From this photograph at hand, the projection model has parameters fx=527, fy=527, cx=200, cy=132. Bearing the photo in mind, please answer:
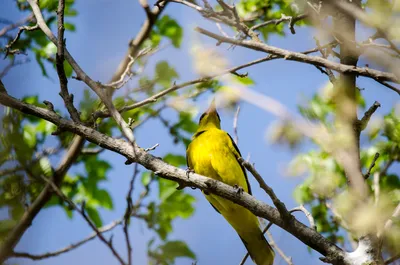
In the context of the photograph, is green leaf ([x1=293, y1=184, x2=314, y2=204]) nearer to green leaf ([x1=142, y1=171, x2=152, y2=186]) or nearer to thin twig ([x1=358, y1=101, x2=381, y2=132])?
green leaf ([x1=142, y1=171, x2=152, y2=186])

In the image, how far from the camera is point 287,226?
2887 millimetres

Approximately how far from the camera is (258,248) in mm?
4836

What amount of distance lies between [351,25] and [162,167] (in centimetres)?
135

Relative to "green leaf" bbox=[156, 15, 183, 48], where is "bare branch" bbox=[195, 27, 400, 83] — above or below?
below

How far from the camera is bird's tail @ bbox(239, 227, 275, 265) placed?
478cm

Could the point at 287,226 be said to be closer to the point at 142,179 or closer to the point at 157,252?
the point at 157,252

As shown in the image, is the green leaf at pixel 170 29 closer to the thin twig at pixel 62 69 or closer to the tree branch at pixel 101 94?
the tree branch at pixel 101 94

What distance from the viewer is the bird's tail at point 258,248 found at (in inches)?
188

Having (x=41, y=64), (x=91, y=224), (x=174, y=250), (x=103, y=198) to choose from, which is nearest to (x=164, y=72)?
(x=91, y=224)

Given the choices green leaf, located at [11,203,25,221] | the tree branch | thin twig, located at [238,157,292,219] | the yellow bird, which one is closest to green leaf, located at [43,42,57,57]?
the yellow bird

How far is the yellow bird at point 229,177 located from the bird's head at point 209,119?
0.66 meters

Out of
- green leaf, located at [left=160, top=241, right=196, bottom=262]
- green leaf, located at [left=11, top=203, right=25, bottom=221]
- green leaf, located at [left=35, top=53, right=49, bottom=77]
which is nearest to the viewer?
green leaf, located at [left=11, top=203, right=25, bottom=221]

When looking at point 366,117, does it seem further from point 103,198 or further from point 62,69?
point 103,198

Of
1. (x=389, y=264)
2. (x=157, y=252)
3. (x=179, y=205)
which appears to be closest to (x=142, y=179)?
(x=179, y=205)
